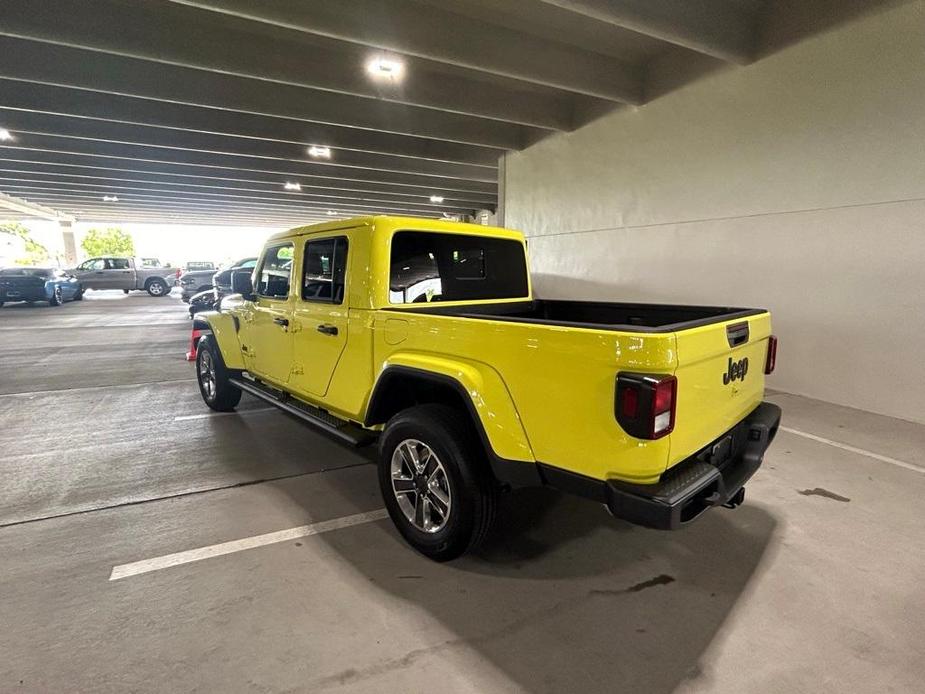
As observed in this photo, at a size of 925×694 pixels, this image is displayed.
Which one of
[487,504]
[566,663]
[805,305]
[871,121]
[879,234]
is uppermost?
[871,121]

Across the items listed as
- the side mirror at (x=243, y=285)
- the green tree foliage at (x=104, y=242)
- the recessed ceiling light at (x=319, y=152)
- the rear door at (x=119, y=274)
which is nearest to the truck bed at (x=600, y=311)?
the side mirror at (x=243, y=285)

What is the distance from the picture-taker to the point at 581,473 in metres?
2.08

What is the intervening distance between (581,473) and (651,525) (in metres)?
0.33

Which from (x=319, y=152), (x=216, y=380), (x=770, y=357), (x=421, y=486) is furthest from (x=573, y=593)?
(x=319, y=152)

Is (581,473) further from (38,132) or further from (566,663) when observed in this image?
(38,132)

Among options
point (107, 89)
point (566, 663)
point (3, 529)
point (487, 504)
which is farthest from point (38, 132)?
point (566, 663)

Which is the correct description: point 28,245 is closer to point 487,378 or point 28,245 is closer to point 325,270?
point 325,270

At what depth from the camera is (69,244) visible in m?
31.7

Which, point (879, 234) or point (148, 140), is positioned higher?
point (148, 140)

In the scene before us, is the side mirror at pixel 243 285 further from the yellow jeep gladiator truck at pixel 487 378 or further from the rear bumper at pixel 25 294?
the rear bumper at pixel 25 294

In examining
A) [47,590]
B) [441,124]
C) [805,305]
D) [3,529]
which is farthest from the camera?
[441,124]

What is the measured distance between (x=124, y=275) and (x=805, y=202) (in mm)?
25747

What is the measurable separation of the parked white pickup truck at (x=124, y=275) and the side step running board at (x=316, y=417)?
22.6 m

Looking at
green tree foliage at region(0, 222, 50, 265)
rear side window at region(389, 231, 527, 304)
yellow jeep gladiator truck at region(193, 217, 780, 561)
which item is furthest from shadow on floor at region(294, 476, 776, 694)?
green tree foliage at region(0, 222, 50, 265)
